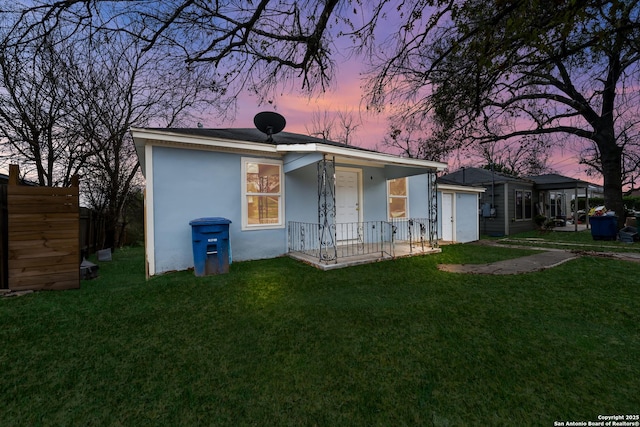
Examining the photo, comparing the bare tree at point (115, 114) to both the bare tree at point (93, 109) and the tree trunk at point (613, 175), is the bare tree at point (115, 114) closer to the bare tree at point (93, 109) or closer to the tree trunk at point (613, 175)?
the bare tree at point (93, 109)

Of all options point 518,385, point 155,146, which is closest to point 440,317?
point 518,385

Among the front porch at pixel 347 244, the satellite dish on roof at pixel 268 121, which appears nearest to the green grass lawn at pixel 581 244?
the front porch at pixel 347 244

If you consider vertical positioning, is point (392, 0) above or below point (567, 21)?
above

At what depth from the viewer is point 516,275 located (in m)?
4.73

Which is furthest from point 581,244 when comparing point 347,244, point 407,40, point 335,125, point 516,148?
point 335,125

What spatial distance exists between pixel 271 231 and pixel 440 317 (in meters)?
4.39

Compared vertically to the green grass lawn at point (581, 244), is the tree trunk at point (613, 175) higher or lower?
higher

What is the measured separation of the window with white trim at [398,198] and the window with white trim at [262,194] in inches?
157

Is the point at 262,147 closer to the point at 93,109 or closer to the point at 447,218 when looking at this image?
the point at 447,218

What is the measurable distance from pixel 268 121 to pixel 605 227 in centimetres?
1321

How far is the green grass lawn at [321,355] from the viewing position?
1.63 m

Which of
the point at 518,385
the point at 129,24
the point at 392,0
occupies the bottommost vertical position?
the point at 518,385

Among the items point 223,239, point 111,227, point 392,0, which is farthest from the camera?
point 111,227

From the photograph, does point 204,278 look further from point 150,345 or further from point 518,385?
point 518,385
